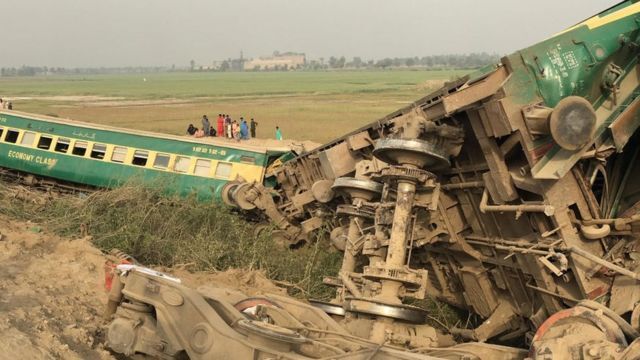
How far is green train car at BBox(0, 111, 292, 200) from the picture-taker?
1666cm

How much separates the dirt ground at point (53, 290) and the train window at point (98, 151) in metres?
6.45

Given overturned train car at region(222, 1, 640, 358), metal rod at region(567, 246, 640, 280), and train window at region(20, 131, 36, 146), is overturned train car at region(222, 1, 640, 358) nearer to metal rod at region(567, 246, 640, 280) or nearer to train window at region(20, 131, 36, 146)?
metal rod at region(567, 246, 640, 280)

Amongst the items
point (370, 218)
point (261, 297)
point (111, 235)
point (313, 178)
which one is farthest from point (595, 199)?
→ point (111, 235)

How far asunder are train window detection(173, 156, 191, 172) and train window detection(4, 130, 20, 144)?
5616mm

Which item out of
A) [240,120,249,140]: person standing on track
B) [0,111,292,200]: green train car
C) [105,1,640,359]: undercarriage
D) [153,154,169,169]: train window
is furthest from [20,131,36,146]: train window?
[240,120,249,140]: person standing on track

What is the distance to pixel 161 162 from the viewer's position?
17.4 m

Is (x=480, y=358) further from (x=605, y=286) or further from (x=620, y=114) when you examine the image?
(x=620, y=114)

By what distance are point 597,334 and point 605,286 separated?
173cm

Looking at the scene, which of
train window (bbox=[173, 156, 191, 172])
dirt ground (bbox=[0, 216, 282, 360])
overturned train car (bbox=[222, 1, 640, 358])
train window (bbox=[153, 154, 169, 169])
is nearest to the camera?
dirt ground (bbox=[0, 216, 282, 360])

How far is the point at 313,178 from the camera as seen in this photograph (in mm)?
13359

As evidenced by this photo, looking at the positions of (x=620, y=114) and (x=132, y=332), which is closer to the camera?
(x=132, y=332)

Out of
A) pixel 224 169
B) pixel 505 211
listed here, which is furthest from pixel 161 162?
pixel 505 211

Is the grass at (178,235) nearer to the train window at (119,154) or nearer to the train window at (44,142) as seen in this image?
the train window at (119,154)

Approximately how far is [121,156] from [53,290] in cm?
974
